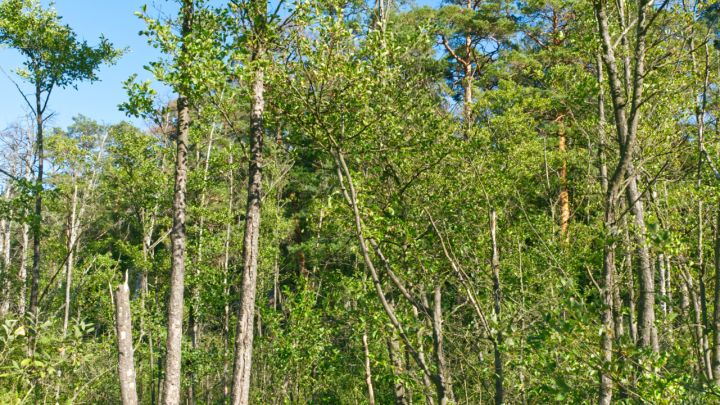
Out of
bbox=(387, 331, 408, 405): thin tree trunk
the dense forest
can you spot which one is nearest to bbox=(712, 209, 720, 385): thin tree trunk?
the dense forest

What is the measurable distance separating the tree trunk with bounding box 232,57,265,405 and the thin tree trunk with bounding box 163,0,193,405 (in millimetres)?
1174

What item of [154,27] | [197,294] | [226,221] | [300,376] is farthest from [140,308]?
[154,27]

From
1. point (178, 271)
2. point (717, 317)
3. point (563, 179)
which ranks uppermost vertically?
point (563, 179)

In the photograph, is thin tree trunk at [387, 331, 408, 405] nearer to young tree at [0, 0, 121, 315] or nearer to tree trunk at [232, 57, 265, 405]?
tree trunk at [232, 57, 265, 405]

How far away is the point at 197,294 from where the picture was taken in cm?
1839

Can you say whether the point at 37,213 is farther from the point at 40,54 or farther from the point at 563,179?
the point at 563,179

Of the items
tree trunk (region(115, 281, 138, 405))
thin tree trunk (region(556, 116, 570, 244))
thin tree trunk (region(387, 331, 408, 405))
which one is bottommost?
thin tree trunk (region(387, 331, 408, 405))

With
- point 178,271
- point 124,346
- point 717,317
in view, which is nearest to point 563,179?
point 178,271

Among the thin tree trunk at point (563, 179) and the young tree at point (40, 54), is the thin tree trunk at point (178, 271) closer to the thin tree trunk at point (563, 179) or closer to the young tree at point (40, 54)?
the young tree at point (40, 54)

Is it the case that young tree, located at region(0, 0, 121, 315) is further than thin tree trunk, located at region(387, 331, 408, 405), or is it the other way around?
young tree, located at region(0, 0, 121, 315)

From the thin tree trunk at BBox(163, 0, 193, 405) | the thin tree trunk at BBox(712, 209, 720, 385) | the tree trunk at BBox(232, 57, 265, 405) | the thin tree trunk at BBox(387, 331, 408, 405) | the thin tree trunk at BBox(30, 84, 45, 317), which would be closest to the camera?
the thin tree trunk at BBox(712, 209, 720, 385)

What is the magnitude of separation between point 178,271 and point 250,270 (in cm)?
144

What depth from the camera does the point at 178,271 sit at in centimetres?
952

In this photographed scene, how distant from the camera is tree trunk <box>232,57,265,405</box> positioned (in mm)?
8477
